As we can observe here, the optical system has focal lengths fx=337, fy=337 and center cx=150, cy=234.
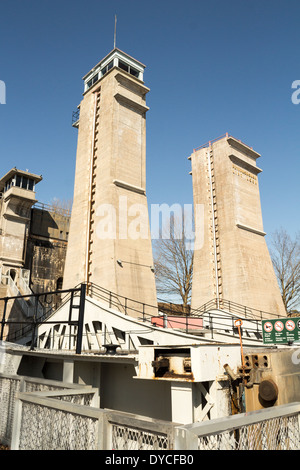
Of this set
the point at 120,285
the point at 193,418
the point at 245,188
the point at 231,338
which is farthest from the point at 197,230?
the point at 193,418

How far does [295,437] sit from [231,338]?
11920 mm

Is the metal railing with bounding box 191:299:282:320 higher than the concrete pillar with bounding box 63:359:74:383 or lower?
higher

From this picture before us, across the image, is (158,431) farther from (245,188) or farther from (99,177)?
(245,188)

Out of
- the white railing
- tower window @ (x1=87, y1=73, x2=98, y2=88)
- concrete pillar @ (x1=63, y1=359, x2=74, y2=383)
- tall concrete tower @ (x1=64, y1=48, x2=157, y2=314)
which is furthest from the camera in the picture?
tower window @ (x1=87, y1=73, x2=98, y2=88)

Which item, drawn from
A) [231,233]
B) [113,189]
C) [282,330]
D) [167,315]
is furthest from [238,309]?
[113,189]

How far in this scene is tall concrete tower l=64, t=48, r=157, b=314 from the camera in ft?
63.7

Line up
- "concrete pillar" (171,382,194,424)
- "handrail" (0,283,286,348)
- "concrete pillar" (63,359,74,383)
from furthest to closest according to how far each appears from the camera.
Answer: "handrail" (0,283,286,348), "concrete pillar" (63,359,74,383), "concrete pillar" (171,382,194,424)

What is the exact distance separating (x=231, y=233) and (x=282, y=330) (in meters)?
13.9

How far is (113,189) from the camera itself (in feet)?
66.6

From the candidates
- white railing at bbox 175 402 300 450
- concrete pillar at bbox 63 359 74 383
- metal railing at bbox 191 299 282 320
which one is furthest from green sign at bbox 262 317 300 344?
metal railing at bbox 191 299 282 320

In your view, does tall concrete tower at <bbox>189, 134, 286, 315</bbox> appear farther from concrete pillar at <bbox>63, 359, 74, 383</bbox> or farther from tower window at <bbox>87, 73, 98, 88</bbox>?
concrete pillar at <bbox>63, 359, 74, 383</bbox>

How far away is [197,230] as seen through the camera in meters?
27.8

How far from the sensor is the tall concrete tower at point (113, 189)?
1941 centimetres

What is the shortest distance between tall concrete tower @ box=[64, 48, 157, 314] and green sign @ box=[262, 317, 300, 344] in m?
8.28
